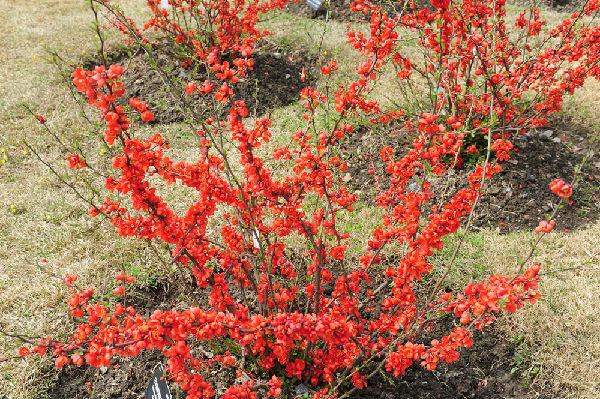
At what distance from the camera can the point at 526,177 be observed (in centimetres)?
477

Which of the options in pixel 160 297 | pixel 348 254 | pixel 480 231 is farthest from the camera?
pixel 480 231

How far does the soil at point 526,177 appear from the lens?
4453 mm

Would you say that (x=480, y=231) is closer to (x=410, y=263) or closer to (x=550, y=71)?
(x=550, y=71)

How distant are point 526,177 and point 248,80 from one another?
3528 millimetres

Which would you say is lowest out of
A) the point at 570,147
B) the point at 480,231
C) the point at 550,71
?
the point at 480,231

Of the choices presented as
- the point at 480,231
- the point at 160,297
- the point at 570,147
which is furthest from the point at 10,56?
the point at 570,147

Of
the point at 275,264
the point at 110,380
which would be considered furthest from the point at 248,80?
the point at 110,380

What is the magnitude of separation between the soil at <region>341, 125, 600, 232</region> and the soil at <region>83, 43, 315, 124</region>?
1473 mm

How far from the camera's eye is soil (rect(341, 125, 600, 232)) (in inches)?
175

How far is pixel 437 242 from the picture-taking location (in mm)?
2605

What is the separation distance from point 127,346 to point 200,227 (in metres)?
0.79

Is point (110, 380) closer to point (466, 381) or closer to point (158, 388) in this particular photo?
point (158, 388)

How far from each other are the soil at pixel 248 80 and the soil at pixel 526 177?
1473 millimetres

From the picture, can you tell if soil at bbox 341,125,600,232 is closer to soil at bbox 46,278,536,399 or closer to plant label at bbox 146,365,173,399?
soil at bbox 46,278,536,399
